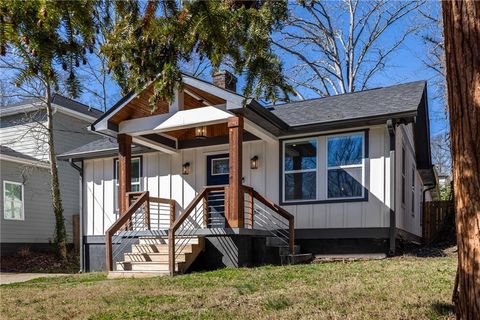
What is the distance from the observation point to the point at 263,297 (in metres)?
4.76

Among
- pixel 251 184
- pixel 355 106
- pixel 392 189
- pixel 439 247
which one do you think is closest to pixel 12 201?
pixel 251 184

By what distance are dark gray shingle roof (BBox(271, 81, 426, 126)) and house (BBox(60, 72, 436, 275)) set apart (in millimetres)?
28

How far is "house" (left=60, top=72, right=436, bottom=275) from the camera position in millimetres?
8516

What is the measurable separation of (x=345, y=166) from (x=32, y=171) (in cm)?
1078

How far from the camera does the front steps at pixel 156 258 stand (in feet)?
26.5

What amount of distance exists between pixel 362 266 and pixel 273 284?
2250mm

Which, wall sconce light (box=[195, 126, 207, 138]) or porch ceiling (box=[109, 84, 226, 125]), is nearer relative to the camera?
porch ceiling (box=[109, 84, 226, 125])

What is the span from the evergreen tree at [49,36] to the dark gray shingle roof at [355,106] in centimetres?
673

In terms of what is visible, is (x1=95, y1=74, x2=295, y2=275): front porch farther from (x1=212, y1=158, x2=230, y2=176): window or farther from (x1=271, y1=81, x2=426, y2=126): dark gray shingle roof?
(x1=271, y1=81, x2=426, y2=126): dark gray shingle roof

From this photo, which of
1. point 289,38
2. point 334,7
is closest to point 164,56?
point 289,38

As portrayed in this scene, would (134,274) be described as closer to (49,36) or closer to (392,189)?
(392,189)

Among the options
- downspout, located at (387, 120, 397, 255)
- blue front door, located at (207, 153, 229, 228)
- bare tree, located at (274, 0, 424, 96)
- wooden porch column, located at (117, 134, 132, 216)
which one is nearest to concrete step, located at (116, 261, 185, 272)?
wooden porch column, located at (117, 134, 132, 216)

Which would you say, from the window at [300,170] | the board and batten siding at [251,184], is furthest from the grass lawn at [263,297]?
the window at [300,170]

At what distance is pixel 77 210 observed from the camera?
1688cm
